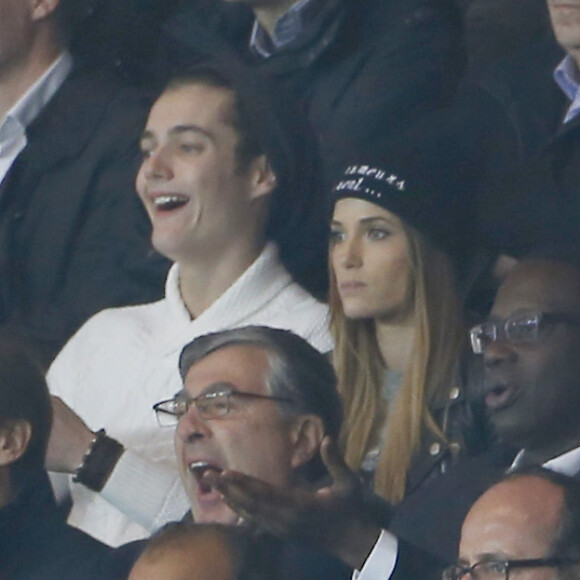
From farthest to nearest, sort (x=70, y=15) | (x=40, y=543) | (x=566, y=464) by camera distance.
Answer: (x=70, y=15)
(x=40, y=543)
(x=566, y=464)

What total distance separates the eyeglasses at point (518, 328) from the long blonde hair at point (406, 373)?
48 mm

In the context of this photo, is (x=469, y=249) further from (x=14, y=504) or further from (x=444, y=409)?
(x=14, y=504)

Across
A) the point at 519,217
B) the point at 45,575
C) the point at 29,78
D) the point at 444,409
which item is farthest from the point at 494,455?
the point at 29,78

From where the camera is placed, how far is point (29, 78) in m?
5.03

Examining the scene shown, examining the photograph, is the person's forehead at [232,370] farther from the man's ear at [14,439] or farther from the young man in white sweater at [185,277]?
the man's ear at [14,439]

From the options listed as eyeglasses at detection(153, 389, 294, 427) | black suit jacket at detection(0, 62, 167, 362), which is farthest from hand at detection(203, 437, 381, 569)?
black suit jacket at detection(0, 62, 167, 362)

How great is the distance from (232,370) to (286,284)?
0.78 feet

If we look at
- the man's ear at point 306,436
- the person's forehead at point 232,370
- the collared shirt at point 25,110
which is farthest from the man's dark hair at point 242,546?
the collared shirt at point 25,110

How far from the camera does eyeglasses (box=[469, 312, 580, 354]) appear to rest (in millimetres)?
4129

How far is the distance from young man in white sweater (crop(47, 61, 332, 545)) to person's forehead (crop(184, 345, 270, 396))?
0.10m

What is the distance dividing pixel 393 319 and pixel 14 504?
79 cm

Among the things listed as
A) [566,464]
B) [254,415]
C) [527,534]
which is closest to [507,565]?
[527,534]

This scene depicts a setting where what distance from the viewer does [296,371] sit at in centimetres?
436

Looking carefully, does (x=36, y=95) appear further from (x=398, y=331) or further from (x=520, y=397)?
(x=520, y=397)
